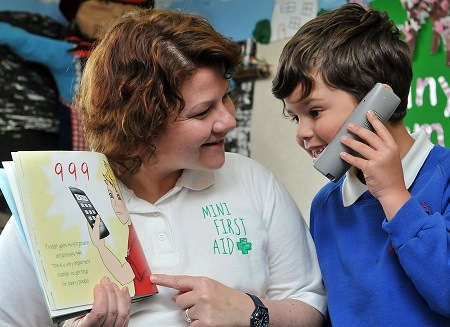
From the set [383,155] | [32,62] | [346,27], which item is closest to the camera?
[383,155]

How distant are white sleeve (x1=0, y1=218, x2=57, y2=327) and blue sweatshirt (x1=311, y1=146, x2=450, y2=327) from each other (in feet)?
1.73

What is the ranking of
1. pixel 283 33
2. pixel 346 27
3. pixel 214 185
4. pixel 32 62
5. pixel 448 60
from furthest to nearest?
1. pixel 32 62
2. pixel 283 33
3. pixel 448 60
4. pixel 214 185
5. pixel 346 27

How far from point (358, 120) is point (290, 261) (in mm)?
309

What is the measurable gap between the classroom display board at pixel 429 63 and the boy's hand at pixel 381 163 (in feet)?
2.33

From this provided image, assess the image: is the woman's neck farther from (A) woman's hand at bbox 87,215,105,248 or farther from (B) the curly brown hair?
(A) woman's hand at bbox 87,215,105,248

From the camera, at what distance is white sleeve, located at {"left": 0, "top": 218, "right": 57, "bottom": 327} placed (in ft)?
3.69

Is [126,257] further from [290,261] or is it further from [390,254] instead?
[390,254]

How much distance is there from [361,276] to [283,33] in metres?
1.28

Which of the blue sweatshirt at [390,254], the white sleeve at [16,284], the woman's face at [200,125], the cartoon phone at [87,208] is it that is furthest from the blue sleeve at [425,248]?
the white sleeve at [16,284]

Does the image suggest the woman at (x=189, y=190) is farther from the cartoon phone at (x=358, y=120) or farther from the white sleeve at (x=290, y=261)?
the cartoon phone at (x=358, y=120)

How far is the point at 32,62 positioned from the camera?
8.93ft

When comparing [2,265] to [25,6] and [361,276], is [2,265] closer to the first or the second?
[361,276]

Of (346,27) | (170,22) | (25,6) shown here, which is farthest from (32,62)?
(346,27)

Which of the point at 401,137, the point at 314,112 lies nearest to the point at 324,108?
the point at 314,112
